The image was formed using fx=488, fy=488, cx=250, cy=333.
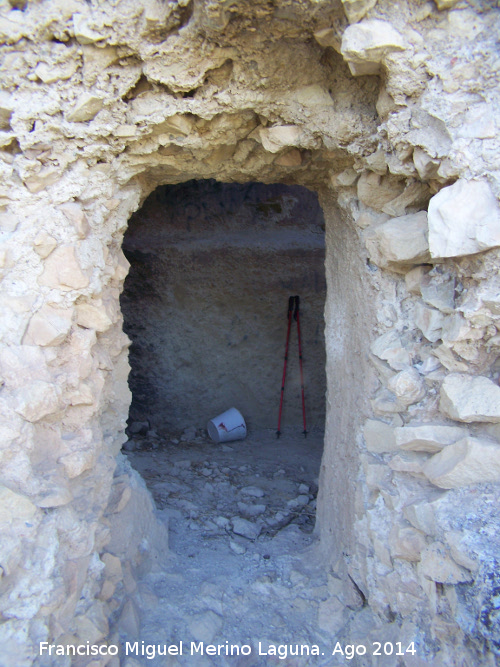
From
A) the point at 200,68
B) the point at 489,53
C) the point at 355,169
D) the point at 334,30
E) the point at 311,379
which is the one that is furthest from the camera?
the point at 311,379

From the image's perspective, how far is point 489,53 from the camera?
3.95 ft

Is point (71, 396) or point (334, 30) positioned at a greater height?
point (334, 30)

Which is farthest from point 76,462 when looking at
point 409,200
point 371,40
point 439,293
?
point 371,40

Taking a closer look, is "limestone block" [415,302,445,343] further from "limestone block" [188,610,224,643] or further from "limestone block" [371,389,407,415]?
"limestone block" [188,610,224,643]

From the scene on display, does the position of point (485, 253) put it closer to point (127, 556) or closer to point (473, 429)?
point (473, 429)

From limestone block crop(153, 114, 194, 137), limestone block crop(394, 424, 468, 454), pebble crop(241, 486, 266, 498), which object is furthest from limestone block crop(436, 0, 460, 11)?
pebble crop(241, 486, 266, 498)

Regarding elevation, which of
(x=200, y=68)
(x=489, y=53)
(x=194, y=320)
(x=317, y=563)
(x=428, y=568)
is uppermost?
(x=200, y=68)

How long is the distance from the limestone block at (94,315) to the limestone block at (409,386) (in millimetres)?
949

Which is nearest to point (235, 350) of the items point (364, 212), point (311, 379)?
point (311, 379)

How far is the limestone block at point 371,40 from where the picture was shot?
1229 mm

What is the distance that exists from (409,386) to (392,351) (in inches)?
5.3

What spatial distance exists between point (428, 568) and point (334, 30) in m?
1.50

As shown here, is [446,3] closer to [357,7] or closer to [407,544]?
[357,7]

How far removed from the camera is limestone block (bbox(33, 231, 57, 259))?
141cm
